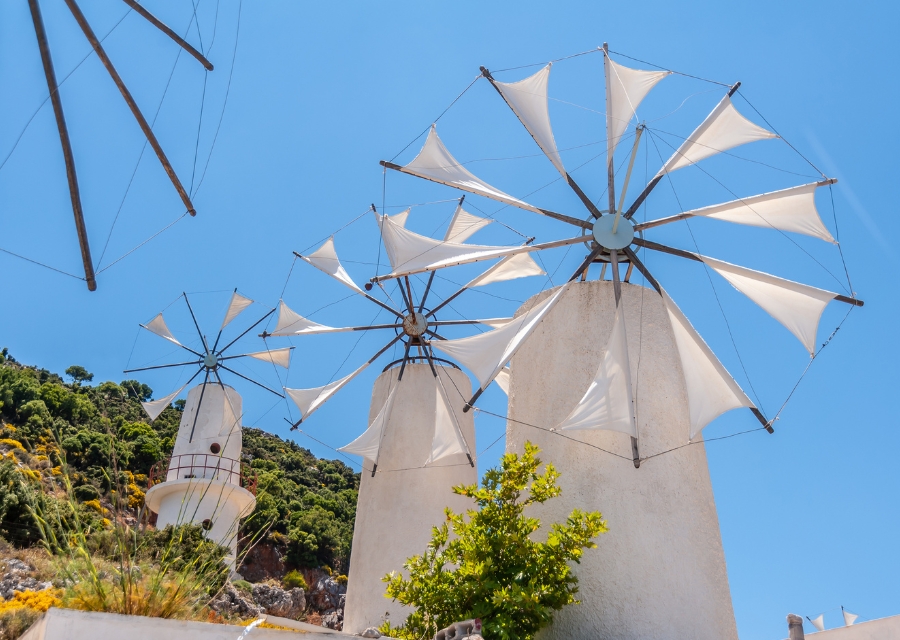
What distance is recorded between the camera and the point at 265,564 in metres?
27.9

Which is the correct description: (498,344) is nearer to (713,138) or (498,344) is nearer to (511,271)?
(713,138)

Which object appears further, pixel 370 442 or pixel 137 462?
pixel 137 462

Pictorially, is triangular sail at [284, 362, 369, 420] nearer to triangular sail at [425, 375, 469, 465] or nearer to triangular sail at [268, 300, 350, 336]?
triangular sail at [268, 300, 350, 336]

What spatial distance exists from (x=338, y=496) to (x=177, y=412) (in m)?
9.89

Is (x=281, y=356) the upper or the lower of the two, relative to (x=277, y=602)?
upper

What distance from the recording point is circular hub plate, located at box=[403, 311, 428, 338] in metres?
15.1

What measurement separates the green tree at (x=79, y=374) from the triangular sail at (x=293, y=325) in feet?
97.2

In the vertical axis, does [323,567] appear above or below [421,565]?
above

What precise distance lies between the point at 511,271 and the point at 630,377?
6.25 meters

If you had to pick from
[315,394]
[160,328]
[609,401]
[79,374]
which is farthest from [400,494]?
[79,374]

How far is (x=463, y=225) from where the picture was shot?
15.9m

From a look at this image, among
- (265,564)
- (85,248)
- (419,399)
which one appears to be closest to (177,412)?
(265,564)

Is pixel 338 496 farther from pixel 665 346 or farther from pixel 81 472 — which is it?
pixel 665 346

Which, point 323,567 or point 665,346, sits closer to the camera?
point 665,346
